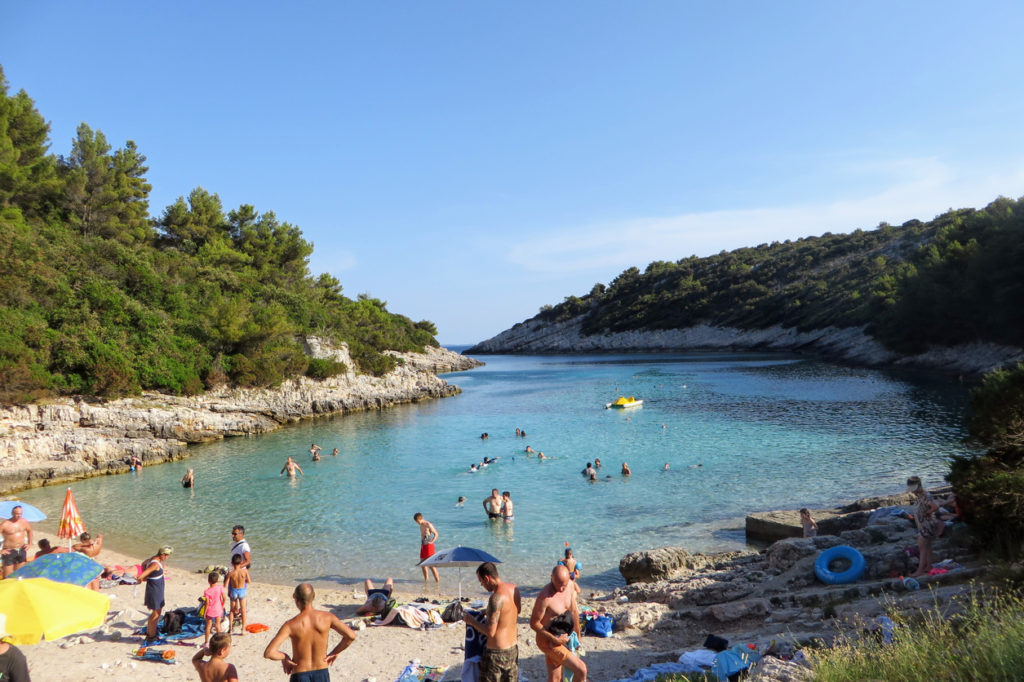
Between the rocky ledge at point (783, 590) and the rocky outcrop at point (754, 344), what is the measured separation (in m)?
39.5

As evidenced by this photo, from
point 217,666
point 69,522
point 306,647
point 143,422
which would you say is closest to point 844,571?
point 306,647

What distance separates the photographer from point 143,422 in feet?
103

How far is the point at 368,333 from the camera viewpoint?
6228cm

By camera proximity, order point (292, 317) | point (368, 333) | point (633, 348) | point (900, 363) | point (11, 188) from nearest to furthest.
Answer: point (11, 188), point (292, 317), point (900, 363), point (368, 333), point (633, 348)

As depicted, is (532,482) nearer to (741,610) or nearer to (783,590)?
(783,590)

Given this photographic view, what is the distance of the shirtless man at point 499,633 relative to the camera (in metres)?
5.96

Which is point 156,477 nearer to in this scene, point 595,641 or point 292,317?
point 595,641

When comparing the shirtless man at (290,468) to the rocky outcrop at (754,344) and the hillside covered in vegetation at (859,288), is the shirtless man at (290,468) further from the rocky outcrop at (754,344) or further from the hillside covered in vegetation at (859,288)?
the hillside covered in vegetation at (859,288)

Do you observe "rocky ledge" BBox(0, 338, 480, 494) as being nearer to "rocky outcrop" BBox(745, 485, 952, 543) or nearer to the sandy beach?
the sandy beach

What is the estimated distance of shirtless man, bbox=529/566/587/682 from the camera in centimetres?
643

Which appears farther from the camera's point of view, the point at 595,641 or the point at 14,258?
the point at 14,258

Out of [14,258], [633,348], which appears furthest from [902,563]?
[633,348]

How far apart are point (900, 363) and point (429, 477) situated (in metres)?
51.9

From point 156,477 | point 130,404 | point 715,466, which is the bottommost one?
point 715,466
